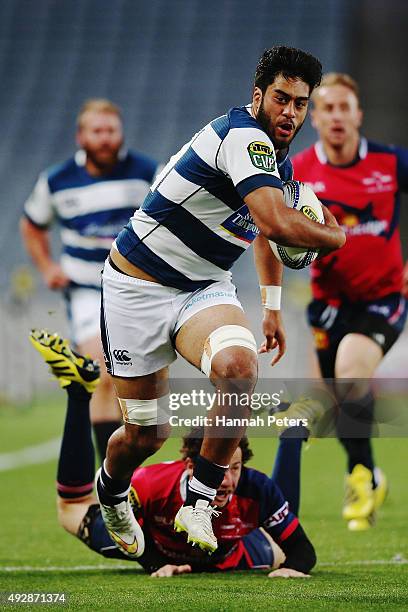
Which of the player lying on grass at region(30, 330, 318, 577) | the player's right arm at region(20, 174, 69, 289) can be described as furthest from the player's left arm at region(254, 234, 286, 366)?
the player's right arm at region(20, 174, 69, 289)

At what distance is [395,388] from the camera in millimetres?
13734

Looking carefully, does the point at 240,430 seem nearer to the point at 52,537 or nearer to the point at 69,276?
the point at 52,537

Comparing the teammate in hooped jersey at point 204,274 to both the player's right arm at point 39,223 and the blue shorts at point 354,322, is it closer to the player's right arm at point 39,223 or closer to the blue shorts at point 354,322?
the blue shorts at point 354,322

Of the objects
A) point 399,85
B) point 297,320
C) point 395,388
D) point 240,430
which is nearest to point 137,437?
point 240,430

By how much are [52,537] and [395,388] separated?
25.0 feet

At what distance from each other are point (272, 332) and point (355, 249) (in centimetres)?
232

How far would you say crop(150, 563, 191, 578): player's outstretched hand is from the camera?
5234mm

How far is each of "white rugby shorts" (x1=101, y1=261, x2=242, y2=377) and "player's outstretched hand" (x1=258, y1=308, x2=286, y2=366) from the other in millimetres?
283

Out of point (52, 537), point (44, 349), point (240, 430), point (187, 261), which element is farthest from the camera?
point (52, 537)

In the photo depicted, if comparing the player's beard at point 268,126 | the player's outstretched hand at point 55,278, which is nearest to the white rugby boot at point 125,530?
the player's beard at point 268,126

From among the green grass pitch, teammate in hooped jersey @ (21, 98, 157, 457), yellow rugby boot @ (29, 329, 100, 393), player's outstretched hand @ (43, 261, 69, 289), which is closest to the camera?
the green grass pitch

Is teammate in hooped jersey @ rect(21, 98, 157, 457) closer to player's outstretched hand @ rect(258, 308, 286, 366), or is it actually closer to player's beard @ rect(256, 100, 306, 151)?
player's outstretched hand @ rect(258, 308, 286, 366)

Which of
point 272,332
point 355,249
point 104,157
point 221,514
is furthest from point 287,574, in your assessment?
point 104,157

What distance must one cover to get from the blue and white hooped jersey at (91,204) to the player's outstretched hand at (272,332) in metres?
3.19
